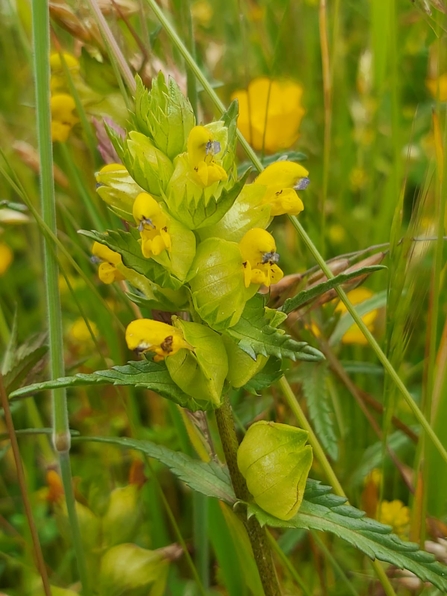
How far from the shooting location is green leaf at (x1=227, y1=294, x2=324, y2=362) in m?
0.45

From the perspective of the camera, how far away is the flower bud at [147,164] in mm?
488

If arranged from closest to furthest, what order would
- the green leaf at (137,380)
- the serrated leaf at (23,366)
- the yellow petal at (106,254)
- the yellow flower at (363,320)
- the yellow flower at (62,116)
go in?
1. the green leaf at (137,380)
2. the yellow petal at (106,254)
3. the serrated leaf at (23,366)
4. the yellow flower at (62,116)
5. the yellow flower at (363,320)

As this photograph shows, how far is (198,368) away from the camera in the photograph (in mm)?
500

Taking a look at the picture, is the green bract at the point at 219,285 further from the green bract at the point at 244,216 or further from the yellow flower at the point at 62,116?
the yellow flower at the point at 62,116

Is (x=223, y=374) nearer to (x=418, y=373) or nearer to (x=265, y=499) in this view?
(x=265, y=499)

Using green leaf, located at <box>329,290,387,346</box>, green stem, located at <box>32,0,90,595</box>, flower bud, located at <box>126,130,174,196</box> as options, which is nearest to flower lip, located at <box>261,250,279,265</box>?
flower bud, located at <box>126,130,174,196</box>

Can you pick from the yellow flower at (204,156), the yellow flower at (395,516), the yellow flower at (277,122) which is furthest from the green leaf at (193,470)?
the yellow flower at (277,122)

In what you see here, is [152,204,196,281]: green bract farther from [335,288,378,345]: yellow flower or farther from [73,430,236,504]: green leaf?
[335,288,378,345]: yellow flower

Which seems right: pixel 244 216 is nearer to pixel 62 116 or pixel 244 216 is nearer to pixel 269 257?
pixel 269 257

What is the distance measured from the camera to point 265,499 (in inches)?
20.5

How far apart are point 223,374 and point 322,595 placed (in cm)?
43

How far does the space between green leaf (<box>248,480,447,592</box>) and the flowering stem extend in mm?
25

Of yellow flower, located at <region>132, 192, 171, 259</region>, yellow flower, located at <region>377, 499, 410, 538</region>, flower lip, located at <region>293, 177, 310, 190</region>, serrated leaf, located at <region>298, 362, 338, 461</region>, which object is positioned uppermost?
yellow flower, located at <region>132, 192, 171, 259</region>

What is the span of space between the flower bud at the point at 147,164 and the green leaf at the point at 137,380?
146 mm
